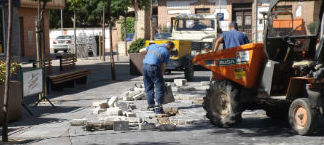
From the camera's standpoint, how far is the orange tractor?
9016mm

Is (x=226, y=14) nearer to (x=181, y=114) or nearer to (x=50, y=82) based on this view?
(x=50, y=82)

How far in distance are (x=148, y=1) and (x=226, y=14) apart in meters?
8.60

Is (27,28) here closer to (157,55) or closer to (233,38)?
(157,55)

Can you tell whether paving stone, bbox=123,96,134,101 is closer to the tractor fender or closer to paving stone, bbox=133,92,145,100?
paving stone, bbox=133,92,145,100

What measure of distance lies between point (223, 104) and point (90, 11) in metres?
45.1

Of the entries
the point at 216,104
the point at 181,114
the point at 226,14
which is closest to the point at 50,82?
the point at 181,114

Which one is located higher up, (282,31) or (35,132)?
(282,31)

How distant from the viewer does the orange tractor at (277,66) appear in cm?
902

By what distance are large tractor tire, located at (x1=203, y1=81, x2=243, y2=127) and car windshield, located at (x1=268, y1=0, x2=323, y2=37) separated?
1.19 m

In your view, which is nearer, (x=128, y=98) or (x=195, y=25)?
(x=128, y=98)

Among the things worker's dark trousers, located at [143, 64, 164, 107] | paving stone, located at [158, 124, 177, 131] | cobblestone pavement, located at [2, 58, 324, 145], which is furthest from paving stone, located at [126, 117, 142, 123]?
worker's dark trousers, located at [143, 64, 164, 107]

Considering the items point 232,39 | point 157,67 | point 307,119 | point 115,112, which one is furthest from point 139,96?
point 307,119

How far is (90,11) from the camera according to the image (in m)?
53.9

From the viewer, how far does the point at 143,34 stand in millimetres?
42375
